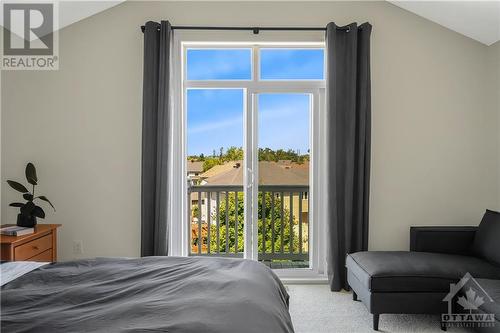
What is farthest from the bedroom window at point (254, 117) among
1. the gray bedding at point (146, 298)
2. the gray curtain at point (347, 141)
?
the gray bedding at point (146, 298)

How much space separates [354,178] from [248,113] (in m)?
1.18

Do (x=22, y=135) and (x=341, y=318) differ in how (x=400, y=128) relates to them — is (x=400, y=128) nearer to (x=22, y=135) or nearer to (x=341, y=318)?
(x=341, y=318)

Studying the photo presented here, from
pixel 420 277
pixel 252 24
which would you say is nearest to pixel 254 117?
pixel 252 24

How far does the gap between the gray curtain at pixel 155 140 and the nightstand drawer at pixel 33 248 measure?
31.2 inches

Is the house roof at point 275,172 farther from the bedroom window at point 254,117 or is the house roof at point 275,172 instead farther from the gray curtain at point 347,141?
the gray curtain at point 347,141

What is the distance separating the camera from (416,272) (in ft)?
8.71

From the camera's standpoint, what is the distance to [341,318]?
288cm

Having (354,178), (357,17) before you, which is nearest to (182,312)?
(354,178)

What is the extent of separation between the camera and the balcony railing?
4.05m

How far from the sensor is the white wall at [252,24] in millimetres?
3619

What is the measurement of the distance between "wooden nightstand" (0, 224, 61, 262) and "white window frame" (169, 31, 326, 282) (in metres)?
1.02

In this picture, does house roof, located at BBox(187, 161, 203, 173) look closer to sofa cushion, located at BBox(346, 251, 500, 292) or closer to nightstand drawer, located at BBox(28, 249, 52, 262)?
nightstand drawer, located at BBox(28, 249, 52, 262)
